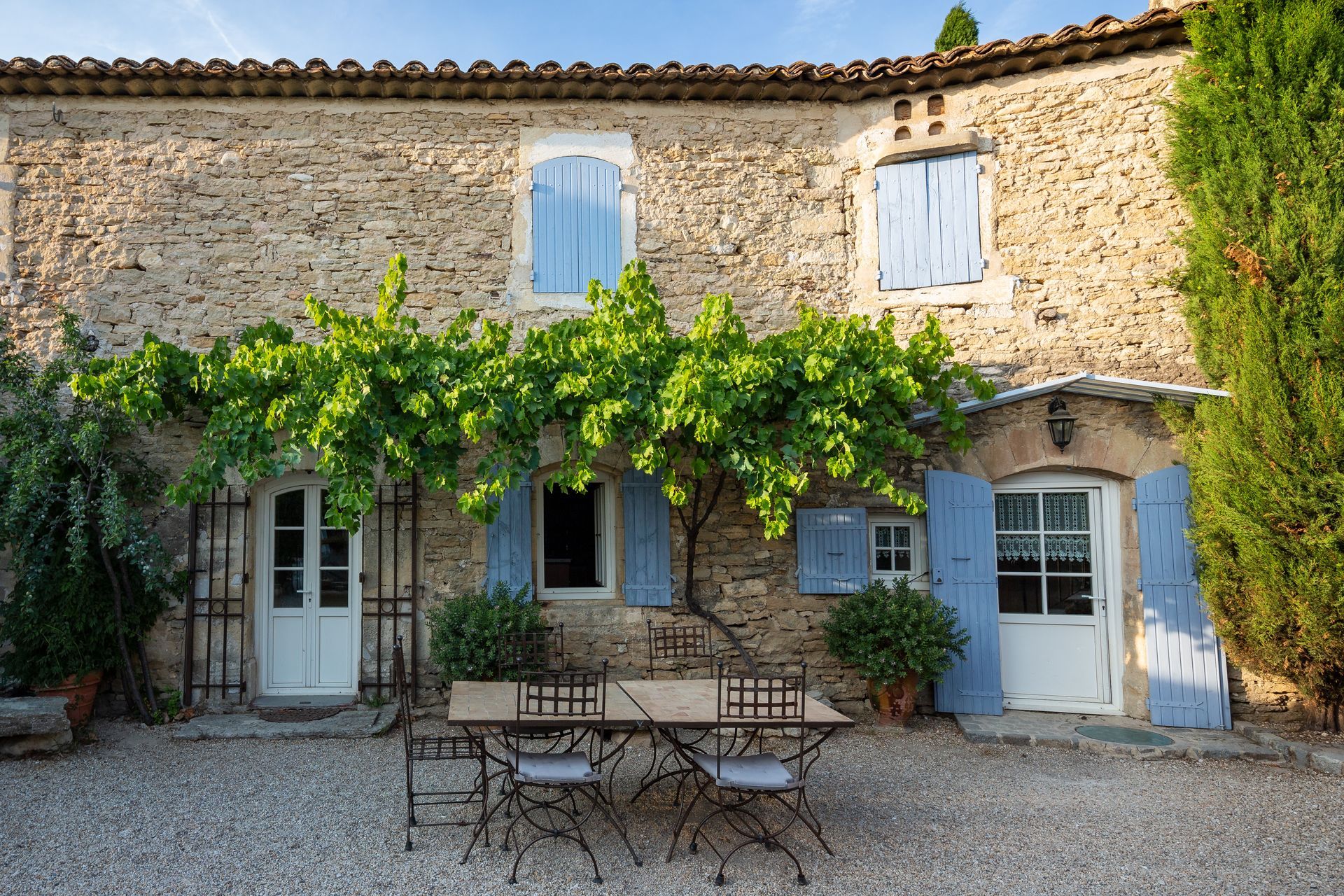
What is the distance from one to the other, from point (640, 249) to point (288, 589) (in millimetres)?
4007

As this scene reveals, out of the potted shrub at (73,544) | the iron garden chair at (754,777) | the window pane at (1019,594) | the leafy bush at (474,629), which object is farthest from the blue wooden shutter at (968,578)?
the potted shrub at (73,544)

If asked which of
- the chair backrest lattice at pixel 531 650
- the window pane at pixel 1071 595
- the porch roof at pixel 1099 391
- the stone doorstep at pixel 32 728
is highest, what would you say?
the porch roof at pixel 1099 391

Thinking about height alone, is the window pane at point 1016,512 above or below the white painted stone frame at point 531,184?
below

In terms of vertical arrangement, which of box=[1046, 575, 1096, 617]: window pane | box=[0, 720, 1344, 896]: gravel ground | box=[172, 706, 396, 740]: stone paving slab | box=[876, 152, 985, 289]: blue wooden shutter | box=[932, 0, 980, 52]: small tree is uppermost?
box=[932, 0, 980, 52]: small tree

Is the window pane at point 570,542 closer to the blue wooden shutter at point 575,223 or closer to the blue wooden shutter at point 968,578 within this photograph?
the blue wooden shutter at point 575,223

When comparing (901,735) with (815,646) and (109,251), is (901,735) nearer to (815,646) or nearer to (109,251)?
(815,646)

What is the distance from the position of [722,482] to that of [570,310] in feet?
6.44

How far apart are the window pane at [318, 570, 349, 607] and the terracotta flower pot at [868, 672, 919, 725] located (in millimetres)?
4212

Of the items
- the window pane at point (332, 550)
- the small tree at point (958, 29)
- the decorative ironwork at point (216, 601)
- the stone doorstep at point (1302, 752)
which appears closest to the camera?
the stone doorstep at point (1302, 752)

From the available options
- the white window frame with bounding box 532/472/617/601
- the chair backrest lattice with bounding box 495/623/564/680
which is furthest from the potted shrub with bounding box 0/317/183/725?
the white window frame with bounding box 532/472/617/601

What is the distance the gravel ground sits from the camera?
373 centimetres

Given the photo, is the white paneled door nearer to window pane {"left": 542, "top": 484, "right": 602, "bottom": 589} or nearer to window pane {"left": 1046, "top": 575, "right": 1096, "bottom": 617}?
window pane {"left": 542, "top": 484, "right": 602, "bottom": 589}

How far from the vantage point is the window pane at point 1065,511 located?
6.66 meters

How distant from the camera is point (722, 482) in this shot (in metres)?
6.41
